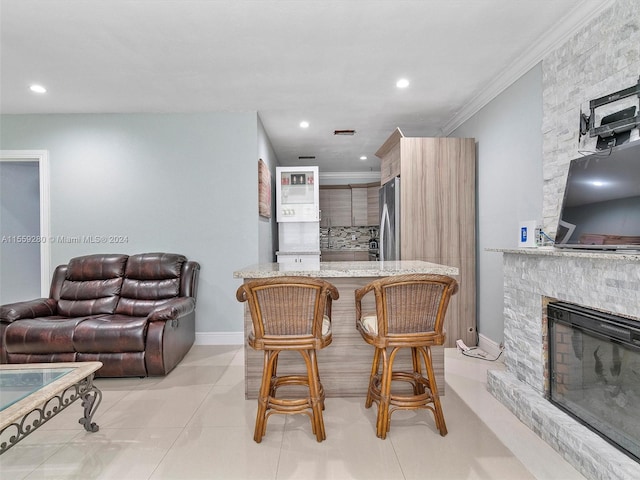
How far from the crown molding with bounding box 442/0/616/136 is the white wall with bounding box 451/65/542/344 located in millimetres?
59

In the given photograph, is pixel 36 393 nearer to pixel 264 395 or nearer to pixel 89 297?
pixel 264 395

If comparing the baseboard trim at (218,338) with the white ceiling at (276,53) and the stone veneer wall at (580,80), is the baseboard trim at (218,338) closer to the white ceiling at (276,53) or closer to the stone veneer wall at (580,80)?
the white ceiling at (276,53)

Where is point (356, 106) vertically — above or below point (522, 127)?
above

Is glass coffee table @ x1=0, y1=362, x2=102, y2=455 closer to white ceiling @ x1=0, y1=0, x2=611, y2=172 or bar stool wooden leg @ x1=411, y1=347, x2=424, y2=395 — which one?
bar stool wooden leg @ x1=411, y1=347, x2=424, y2=395

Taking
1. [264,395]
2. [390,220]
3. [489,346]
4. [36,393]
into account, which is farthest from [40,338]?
[489,346]

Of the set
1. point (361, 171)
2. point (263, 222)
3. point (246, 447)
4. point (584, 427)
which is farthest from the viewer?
point (361, 171)

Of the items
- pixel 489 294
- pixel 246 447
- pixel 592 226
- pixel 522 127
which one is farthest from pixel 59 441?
pixel 522 127

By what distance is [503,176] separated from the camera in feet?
11.0

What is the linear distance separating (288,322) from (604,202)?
5.97 feet

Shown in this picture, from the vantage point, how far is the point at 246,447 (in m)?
2.01

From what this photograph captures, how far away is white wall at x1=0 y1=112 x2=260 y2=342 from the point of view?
4.11 metres

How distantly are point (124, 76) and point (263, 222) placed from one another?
222cm

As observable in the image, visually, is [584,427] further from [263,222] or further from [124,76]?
[124,76]

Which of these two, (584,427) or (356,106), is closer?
(584,427)
